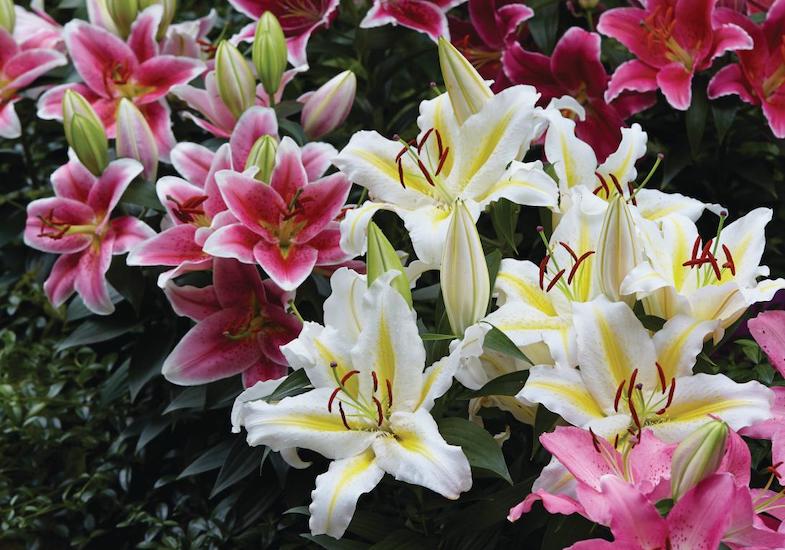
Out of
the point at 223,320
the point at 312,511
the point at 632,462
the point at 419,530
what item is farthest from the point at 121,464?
the point at 632,462

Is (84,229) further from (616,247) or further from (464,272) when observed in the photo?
(616,247)

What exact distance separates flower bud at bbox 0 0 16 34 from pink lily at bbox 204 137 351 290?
2.04ft

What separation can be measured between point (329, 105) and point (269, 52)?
10 centimetres

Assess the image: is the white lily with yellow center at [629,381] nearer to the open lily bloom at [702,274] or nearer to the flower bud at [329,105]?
the open lily bloom at [702,274]

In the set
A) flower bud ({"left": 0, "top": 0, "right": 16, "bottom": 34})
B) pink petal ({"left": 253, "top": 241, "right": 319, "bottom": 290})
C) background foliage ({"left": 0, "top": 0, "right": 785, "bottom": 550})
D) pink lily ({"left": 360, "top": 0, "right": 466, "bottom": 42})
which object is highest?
pink lily ({"left": 360, "top": 0, "right": 466, "bottom": 42})

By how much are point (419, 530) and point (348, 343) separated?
0.24 metres

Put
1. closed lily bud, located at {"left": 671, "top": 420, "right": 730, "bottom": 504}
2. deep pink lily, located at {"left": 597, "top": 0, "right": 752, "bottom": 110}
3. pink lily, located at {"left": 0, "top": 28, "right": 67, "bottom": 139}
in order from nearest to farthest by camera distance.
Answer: closed lily bud, located at {"left": 671, "top": 420, "right": 730, "bottom": 504}
deep pink lily, located at {"left": 597, "top": 0, "right": 752, "bottom": 110}
pink lily, located at {"left": 0, "top": 28, "right": 67, "bottom": 139}

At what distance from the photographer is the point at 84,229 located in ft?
4.29

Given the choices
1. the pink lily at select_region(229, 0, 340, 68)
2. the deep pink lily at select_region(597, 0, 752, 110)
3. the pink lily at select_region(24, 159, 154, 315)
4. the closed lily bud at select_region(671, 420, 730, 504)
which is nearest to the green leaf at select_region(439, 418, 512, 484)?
the closed lily bud at select_region(671, 420, 730, 504)

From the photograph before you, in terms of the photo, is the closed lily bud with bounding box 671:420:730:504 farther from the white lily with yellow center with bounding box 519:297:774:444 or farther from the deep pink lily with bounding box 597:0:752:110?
the deep pink lily with bounding box 597:0:752:110

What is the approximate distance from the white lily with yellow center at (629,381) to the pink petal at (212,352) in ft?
1.41

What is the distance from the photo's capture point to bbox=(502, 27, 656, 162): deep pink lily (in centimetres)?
146

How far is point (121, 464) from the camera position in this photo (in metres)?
1.45

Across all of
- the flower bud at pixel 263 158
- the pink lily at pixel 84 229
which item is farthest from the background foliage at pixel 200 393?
the flower bud at pixel 263 158
